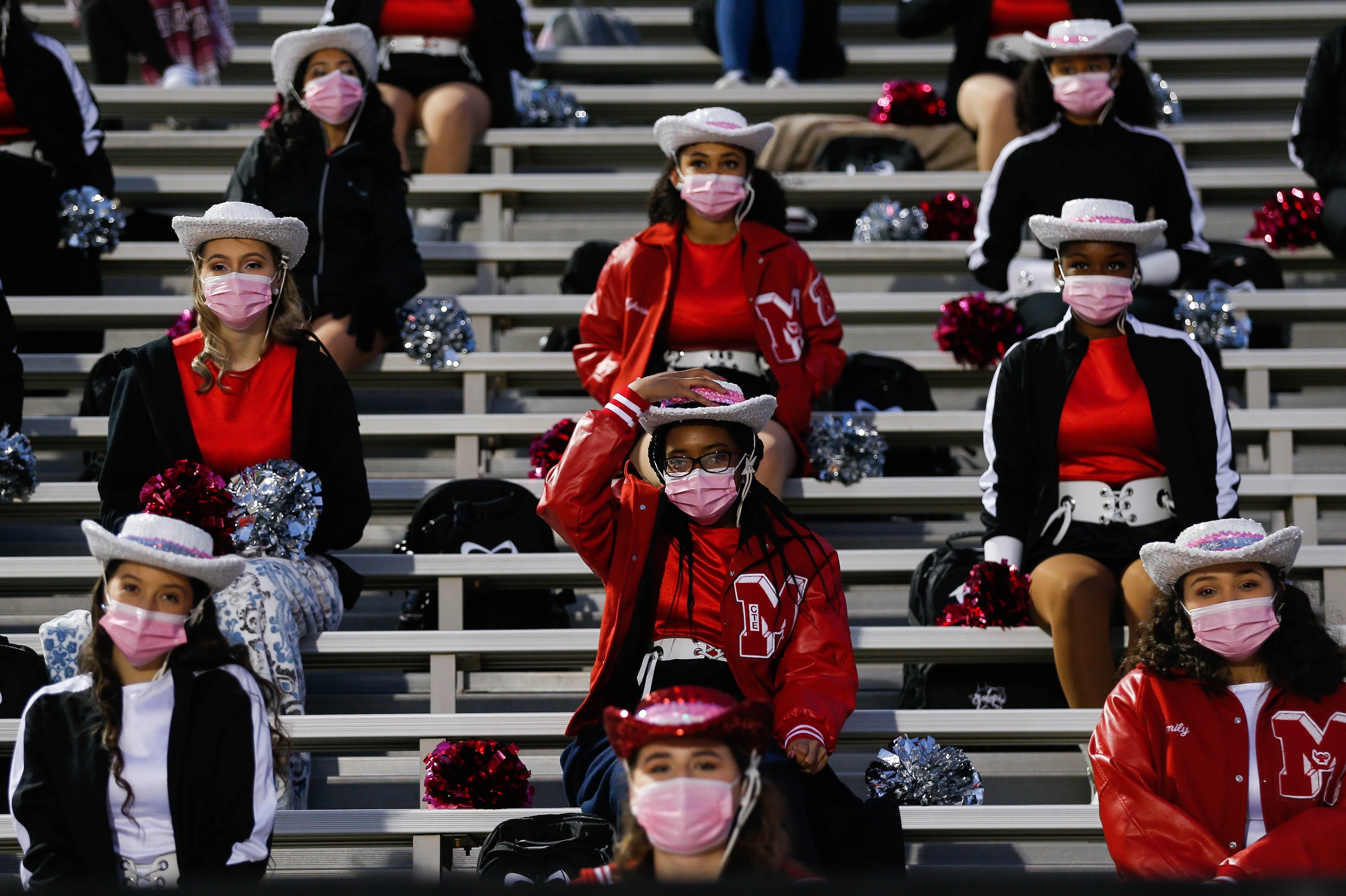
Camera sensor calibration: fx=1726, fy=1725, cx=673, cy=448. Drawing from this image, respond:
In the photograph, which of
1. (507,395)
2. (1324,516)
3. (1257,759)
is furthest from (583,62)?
(1257,759)

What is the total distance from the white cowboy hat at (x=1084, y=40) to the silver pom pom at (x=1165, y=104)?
121 centimetres

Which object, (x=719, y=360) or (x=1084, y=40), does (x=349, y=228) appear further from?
(x=1084, y=40)

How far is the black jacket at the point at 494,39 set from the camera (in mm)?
5828

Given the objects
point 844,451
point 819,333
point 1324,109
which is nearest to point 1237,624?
point 844,451

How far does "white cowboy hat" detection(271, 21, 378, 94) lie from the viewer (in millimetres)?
Answer: 4922

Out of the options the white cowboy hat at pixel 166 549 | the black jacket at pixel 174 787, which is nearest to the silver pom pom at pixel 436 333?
the white cowboy hat at pixel 166 549

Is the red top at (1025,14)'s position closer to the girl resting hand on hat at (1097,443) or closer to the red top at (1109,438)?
the girl resting hand on hat at (1097,443)

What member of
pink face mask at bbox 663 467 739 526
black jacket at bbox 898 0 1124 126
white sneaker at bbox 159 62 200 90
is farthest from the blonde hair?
black jacket at bbox 898 0 1124 126

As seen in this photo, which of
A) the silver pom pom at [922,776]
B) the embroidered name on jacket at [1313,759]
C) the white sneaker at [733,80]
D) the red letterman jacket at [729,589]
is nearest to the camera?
the embroidered name on jacket at [1313,759]

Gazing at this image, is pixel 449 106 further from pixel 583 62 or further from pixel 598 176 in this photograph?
pixel 583 62

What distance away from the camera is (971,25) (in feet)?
19.4

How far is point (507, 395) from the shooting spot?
17.3ft

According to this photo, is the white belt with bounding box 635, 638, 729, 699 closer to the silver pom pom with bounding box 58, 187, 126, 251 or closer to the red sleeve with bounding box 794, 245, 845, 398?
the red sleeve with bounding box 794, 245, 845, 398

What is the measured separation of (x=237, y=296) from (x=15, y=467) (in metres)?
0.90
